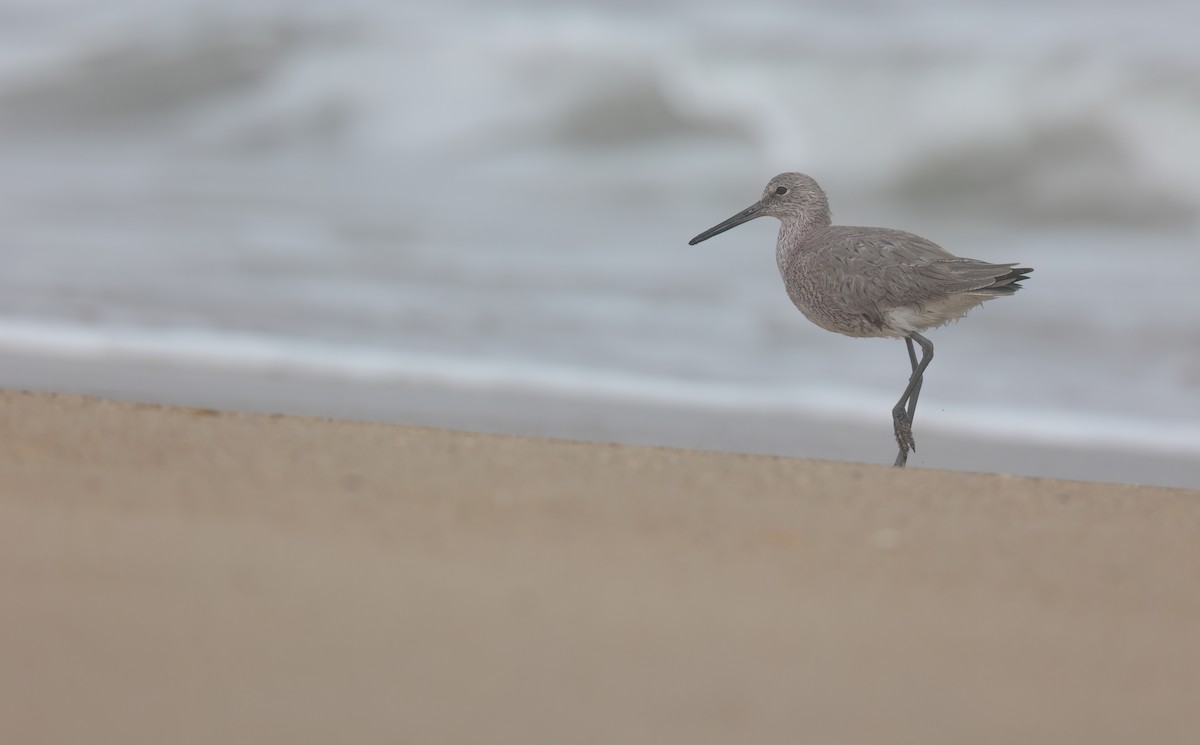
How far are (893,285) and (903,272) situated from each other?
6cm

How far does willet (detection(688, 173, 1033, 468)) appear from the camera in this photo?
17.9 ft

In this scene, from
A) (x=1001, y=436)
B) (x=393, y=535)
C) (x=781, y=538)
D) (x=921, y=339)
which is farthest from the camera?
(x=1001, y=436)

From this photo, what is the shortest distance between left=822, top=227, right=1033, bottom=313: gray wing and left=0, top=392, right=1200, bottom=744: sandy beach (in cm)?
164

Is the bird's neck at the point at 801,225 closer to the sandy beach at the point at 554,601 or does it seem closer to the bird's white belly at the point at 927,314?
the bird's white belly at the point at 927,314

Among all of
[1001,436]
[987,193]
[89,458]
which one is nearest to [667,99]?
[987,193]

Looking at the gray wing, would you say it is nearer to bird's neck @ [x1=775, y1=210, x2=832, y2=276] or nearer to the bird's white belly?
the bird's white belly

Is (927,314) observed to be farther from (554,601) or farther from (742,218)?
(554,601)

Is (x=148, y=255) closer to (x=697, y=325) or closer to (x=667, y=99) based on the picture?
(x=697, y=325)

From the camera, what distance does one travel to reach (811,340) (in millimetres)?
7785

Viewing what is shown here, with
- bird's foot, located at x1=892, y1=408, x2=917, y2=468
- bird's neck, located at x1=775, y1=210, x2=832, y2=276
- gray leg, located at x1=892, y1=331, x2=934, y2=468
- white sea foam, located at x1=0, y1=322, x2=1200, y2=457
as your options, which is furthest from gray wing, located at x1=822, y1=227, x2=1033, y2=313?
white sea foam, located at x1=0, y1=322, x2=1200, y2=457

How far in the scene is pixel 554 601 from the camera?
264cm

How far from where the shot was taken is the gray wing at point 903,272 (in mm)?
5410

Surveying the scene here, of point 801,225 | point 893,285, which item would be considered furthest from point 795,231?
point 893,285

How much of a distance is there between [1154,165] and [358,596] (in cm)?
881
